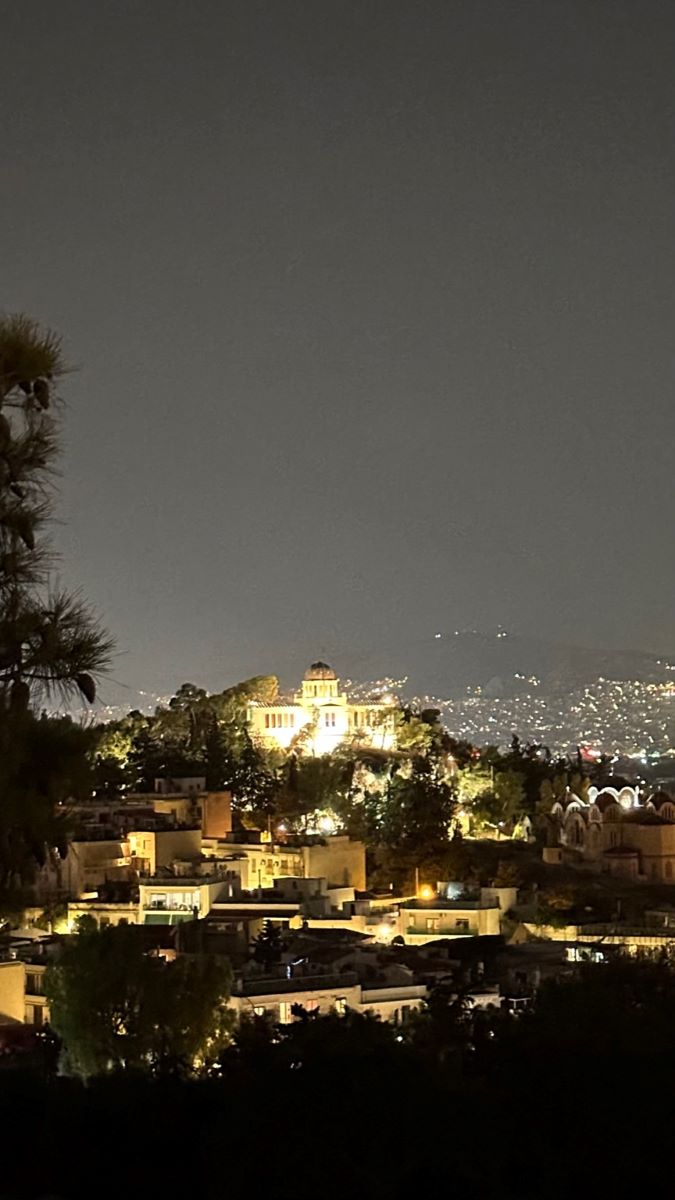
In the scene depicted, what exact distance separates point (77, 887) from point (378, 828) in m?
7.93

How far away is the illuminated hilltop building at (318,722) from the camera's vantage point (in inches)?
1722

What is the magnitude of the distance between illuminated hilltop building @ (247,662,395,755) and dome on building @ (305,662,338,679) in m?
0.51

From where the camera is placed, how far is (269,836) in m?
35.4

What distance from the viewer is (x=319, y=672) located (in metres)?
47.6

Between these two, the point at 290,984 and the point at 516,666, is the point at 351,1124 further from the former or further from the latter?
the point at 516,666

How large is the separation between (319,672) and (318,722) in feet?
9.13

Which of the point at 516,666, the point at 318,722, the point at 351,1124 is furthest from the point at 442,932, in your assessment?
the point at 516,666

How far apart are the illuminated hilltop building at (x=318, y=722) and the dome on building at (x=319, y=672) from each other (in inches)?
20.2

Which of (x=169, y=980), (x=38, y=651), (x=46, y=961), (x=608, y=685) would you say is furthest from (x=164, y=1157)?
(x=608, y=685)

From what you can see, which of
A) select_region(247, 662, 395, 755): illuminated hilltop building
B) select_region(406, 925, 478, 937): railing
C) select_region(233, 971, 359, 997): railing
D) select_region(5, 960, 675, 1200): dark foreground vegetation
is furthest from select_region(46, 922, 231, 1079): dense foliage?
select_region(247, 662, 395, 755): illuminated hilltop building

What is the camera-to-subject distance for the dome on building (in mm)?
47531

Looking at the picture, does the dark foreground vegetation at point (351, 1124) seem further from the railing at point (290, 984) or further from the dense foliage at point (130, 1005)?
the railing at point (290, 984)

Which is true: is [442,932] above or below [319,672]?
below

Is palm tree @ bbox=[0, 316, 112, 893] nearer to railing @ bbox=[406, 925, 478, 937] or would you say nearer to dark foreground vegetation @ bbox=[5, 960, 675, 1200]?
dark foreground vegetation @ bbox=[5, 960, 675, 1200]
